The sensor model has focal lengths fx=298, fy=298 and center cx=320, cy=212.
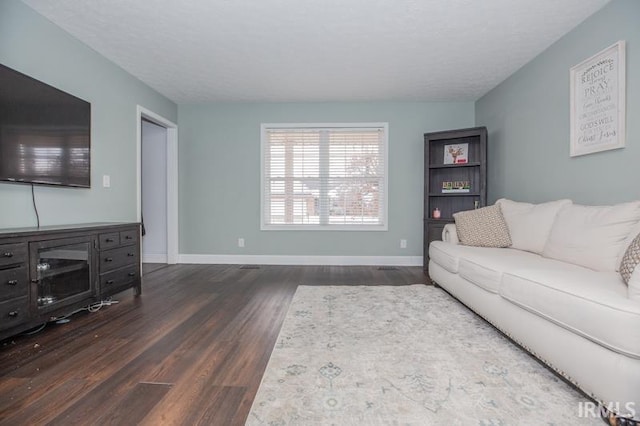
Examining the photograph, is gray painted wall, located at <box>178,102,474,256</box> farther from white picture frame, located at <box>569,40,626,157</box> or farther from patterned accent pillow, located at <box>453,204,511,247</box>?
white picture frame, located at <box>569,40,626,157</box>

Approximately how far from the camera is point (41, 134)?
2256 mm

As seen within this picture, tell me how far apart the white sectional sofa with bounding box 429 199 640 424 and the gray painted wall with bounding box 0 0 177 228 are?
345 cm

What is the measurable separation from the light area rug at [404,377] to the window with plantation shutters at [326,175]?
2271mm

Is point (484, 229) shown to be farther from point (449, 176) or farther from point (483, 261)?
point (449, 176)

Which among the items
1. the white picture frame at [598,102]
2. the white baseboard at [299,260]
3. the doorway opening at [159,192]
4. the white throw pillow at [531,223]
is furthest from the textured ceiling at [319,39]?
the white baseboard at [299,260]

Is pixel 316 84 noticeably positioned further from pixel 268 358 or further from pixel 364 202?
pixel 268 358

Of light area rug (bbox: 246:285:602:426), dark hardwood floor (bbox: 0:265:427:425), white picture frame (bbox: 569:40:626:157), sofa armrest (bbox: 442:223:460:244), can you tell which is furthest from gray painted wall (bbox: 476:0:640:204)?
dark hardwood floor (bbox: 0:265:427:425)

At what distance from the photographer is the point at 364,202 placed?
4.57 metres

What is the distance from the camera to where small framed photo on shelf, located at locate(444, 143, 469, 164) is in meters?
4.19

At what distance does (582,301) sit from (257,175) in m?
3.99

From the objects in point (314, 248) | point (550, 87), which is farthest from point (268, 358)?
point (550, 87)

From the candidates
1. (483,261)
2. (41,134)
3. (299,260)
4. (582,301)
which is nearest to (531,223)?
(483,261)

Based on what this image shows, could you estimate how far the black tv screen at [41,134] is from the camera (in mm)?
2021

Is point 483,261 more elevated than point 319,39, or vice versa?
point 319,39
